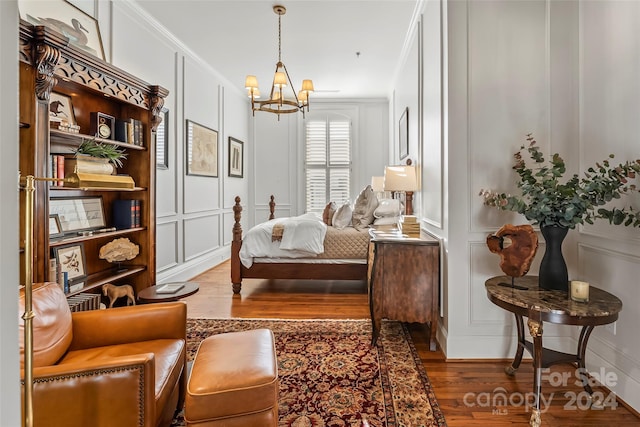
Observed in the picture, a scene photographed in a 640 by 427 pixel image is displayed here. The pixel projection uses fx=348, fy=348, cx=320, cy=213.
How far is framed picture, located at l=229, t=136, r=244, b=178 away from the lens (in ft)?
21.1

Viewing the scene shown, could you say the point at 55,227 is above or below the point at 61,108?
below

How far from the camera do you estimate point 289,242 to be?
4.17m

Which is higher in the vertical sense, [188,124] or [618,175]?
[188,124]

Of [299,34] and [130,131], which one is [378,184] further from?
[130,131]

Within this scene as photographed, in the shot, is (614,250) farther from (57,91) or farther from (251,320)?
(57,91)

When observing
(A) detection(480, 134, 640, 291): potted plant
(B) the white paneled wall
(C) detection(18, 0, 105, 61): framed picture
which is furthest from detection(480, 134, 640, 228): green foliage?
(B) the white paneled wall

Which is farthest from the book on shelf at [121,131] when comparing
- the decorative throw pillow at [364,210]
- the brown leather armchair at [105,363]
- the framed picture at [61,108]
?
the decorative throw pillow at [364,210]

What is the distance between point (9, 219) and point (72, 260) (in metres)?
2.42

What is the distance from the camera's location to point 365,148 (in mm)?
7160

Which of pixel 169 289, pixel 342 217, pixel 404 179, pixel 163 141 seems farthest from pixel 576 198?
pixel 163 141

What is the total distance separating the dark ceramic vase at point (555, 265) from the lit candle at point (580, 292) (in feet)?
0.57

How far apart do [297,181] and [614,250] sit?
18.5ft

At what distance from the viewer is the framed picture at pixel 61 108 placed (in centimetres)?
245

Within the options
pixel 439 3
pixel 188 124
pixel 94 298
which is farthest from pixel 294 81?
pixel 94 298
